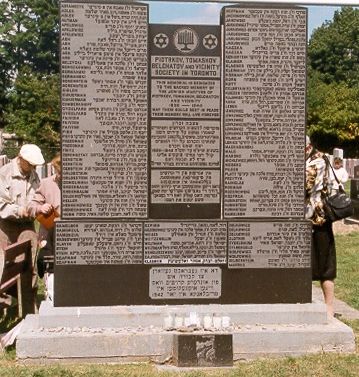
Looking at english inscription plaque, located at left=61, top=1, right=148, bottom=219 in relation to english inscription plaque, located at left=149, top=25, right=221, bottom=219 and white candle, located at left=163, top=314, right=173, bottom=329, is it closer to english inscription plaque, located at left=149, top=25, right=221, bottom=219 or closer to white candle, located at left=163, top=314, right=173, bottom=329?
english inscription plaque, located at left=149, top=25, right=221, bottom=219

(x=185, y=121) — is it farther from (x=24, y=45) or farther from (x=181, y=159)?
(x=24, y=45)

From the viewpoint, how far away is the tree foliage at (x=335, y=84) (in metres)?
58.2

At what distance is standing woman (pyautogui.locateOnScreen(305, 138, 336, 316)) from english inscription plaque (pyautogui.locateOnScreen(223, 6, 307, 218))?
518 mm

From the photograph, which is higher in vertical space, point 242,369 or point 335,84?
point 335,84

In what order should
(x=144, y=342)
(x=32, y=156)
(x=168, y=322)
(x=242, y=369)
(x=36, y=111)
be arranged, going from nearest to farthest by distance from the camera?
1. (x=242, y=369)
2. (x=144, y=342)
3. (x=168, y=322)
4. (x=32, y=156)
5. (x=36, y=111)

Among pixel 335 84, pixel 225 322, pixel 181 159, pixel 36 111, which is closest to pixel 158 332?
pixel 225 322

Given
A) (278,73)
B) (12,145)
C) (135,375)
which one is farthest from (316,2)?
(12,145)

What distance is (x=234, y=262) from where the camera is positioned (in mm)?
7180

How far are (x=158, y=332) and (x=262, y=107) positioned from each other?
2145mm

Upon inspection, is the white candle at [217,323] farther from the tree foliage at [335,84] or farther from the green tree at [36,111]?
the tree foliage at [335,84]

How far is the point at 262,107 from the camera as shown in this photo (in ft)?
23.5

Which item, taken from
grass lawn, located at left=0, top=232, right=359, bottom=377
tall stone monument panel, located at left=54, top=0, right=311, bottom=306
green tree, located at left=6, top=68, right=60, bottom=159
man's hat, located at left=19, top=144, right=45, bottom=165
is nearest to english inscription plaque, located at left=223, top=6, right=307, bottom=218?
tall stone monument panel, located at left=54, top=0, right=311, bottom=306

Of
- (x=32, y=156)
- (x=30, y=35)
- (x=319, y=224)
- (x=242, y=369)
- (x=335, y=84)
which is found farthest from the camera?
(x=335, y=84)

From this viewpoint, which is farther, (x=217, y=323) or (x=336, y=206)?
(x=336, y=206)
